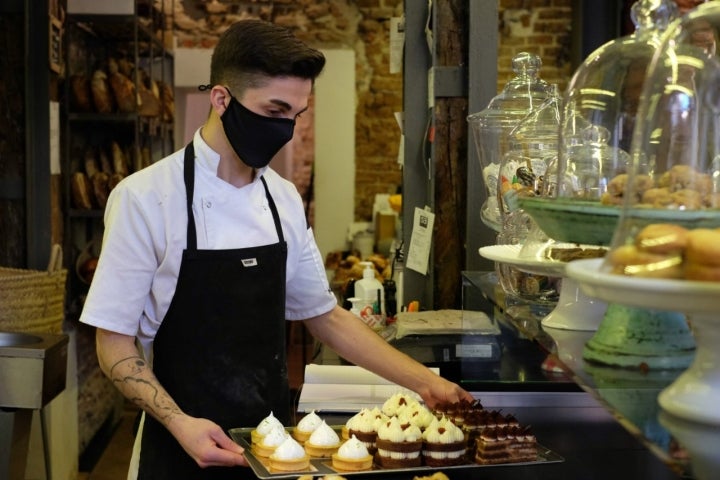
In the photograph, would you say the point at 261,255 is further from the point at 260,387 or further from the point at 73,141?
the point at 73,141

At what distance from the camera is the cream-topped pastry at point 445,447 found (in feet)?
7.32

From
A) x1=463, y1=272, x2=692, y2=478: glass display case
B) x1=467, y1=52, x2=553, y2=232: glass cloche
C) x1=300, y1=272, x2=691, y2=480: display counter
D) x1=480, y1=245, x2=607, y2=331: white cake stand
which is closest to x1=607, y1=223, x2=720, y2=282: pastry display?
x1=463, y1=272, x2=692, y2=478: glass display case

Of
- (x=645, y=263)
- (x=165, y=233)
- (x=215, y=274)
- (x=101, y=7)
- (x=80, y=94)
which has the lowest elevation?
(x=215, y=274)

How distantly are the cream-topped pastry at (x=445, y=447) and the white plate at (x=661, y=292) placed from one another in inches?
46.7

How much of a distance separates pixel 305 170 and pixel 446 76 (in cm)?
612

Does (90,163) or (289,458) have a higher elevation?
(90,163)

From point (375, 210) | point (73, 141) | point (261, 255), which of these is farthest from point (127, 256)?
point (375, 210)

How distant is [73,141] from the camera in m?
6.51

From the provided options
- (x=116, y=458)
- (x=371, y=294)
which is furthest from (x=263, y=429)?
(x=116, y=458)

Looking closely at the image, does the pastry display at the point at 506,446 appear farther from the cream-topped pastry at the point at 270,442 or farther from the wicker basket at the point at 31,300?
the wicker basket at the point at 31,300

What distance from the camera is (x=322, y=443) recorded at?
2.34 m

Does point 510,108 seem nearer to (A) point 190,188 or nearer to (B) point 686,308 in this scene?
(A) point 190,188

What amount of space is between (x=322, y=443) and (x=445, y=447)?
293 millimetres

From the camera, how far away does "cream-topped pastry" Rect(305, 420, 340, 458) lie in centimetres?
233
